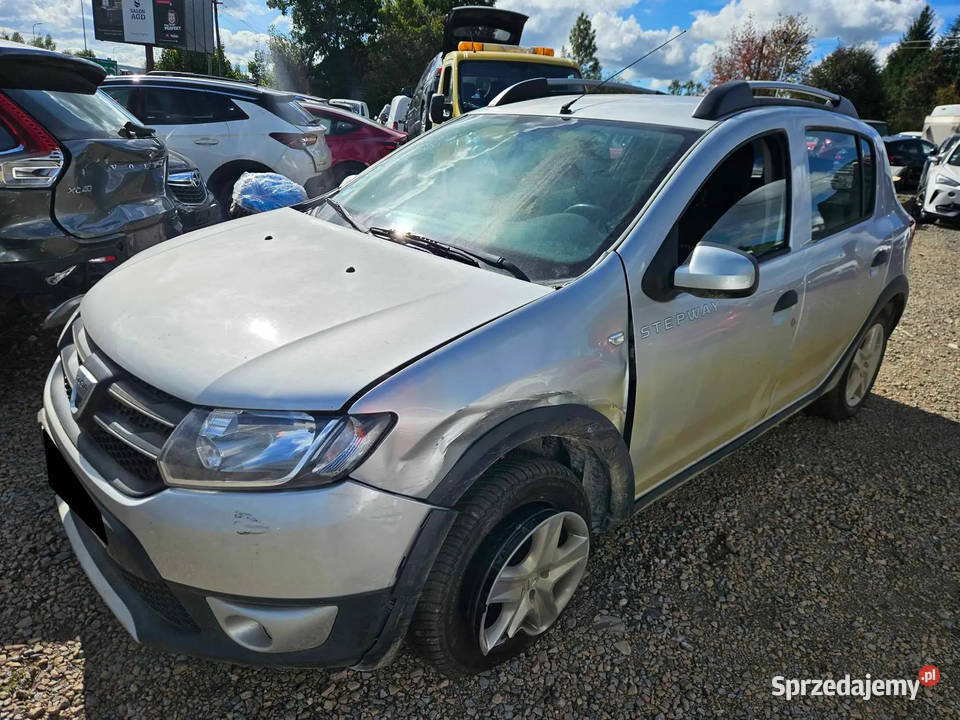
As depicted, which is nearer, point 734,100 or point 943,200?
point 734,100

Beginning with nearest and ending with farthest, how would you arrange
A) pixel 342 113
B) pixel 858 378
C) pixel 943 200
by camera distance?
pixel 858 378 < pixel 342 113 < pixel 943 200

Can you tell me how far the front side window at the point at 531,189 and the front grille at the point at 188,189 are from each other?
8.58 feet

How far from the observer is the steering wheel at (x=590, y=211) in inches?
89.4

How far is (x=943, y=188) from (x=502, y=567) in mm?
13240

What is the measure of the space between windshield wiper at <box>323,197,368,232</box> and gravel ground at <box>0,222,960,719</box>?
61.9 inches

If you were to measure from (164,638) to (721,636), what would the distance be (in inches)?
70.0

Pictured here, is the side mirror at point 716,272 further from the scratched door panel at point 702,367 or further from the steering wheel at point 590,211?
the steering wheel at point 590,211

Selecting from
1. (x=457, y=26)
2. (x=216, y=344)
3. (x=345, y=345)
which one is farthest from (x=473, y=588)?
(x=457, y=26)

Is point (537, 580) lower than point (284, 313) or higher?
lower

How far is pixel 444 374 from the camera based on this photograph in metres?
1.65

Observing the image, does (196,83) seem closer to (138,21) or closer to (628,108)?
(628,108)

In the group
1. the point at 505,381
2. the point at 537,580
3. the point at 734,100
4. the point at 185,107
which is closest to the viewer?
the point at 505,381

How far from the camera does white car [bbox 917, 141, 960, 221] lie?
11586 mm

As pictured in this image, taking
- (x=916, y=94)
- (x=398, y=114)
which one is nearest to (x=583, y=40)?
(x=916, y=94)
